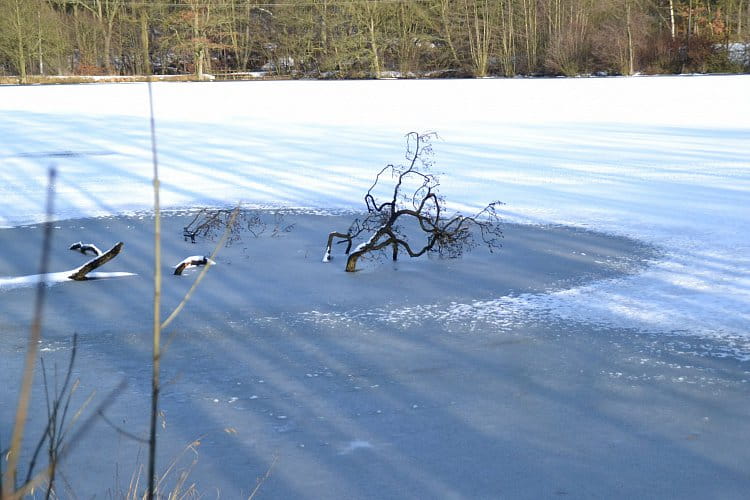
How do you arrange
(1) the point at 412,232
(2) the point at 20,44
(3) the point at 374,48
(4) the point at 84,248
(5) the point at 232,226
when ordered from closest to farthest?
(4) the point at 84,248 → (1) the point at 412,232 → (5) the point at 232,226 → (2) the point at 20,44 → (3) the point at 374,48

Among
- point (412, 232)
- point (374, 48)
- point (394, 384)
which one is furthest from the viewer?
point (374, 48)

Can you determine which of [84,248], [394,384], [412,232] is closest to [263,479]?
[394,384]

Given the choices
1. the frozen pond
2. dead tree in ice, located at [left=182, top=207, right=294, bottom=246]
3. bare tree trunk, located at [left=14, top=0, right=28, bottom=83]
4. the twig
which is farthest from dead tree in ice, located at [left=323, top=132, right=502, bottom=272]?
bare tree trunk, located at [left=14, top=0, right=28, bottom=83]

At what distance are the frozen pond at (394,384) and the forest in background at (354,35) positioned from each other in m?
36.8

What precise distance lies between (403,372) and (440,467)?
3.50ft

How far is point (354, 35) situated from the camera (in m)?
48.1

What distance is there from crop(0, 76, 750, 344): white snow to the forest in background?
19.3 meters

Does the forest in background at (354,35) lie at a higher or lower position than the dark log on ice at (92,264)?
higher

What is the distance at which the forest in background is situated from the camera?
139 ft

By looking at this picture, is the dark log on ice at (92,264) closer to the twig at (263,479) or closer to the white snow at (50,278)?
the white snow at (50,278)

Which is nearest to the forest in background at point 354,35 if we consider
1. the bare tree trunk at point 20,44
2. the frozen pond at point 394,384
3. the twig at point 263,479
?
the bare tree trunk at point 20,44

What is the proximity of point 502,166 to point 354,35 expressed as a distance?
3785 centimetres

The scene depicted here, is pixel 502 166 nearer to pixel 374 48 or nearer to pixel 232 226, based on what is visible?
pixel 232 226

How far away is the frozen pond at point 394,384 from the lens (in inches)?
130
